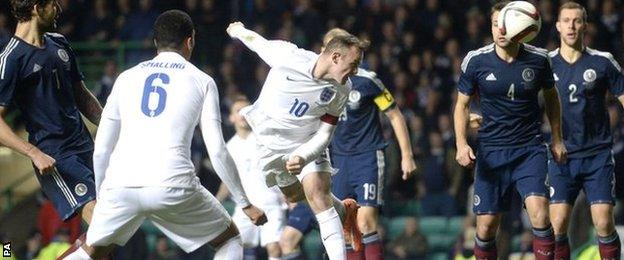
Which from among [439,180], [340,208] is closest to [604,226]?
[340,208]

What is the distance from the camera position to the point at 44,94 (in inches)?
385

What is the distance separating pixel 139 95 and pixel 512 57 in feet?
11.5

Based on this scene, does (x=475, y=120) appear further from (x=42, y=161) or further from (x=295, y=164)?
(x=42, y=161)

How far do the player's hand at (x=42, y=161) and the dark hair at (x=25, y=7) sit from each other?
1000 millimetres

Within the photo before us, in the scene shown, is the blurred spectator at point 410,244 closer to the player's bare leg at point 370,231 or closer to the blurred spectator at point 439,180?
the blurred spectator at point 439,180

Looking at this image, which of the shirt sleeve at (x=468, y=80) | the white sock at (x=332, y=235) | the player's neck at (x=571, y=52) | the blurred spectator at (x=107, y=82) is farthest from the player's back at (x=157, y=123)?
the blurred spectator at (x=107, y=82)

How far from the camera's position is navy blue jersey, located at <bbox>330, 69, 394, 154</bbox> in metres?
12.3

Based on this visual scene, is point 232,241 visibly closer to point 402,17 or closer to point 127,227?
point 127,227

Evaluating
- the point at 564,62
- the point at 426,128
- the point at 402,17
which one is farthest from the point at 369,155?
the point at 402,17

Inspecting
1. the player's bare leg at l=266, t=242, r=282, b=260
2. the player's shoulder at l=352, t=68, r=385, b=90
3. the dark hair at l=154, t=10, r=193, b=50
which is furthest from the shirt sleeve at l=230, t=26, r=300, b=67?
the player's bare leg at l=266, t=242, r=282, b=260

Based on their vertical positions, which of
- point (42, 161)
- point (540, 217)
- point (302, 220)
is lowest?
point (302, 220)

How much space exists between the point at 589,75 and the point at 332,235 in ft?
Answer: 9.13

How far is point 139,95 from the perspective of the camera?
8594 millimetres

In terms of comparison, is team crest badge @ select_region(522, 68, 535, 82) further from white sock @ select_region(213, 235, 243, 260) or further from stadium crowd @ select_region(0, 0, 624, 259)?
stadium crowd @ select_region(0, 0, 624, 259)
